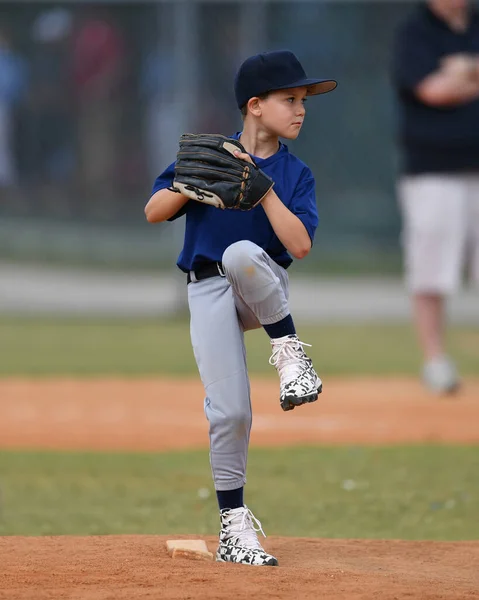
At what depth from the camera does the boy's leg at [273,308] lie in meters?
3.93

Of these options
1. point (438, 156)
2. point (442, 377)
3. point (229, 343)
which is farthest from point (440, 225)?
point (229, 343)

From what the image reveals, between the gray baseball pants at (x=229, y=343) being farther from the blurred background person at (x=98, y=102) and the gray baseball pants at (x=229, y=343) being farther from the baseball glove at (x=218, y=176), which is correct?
the blurred background person at (x=98, y=102)

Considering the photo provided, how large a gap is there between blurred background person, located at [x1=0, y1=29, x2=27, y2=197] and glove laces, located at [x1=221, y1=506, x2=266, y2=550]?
11103 mm

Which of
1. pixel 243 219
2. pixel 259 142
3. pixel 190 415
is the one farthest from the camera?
pixel 190 415

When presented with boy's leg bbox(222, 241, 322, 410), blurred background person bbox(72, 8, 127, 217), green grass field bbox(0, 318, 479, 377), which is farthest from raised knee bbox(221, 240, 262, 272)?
blurred background person bbox(72, 8, 127, 217)

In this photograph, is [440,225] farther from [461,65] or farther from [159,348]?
[159,348]

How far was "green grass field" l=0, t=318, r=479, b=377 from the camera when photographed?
383 inches

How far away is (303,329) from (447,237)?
3850 mm

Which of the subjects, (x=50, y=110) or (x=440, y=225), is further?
(x=50, y=110)

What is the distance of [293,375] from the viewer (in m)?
3.97

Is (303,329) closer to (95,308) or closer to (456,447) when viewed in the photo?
(95,308)

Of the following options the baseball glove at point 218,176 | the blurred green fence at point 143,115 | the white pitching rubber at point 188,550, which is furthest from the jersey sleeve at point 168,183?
the blurred green fence at point 143,115

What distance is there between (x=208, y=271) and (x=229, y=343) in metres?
0.25

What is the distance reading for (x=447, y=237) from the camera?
8.50m
